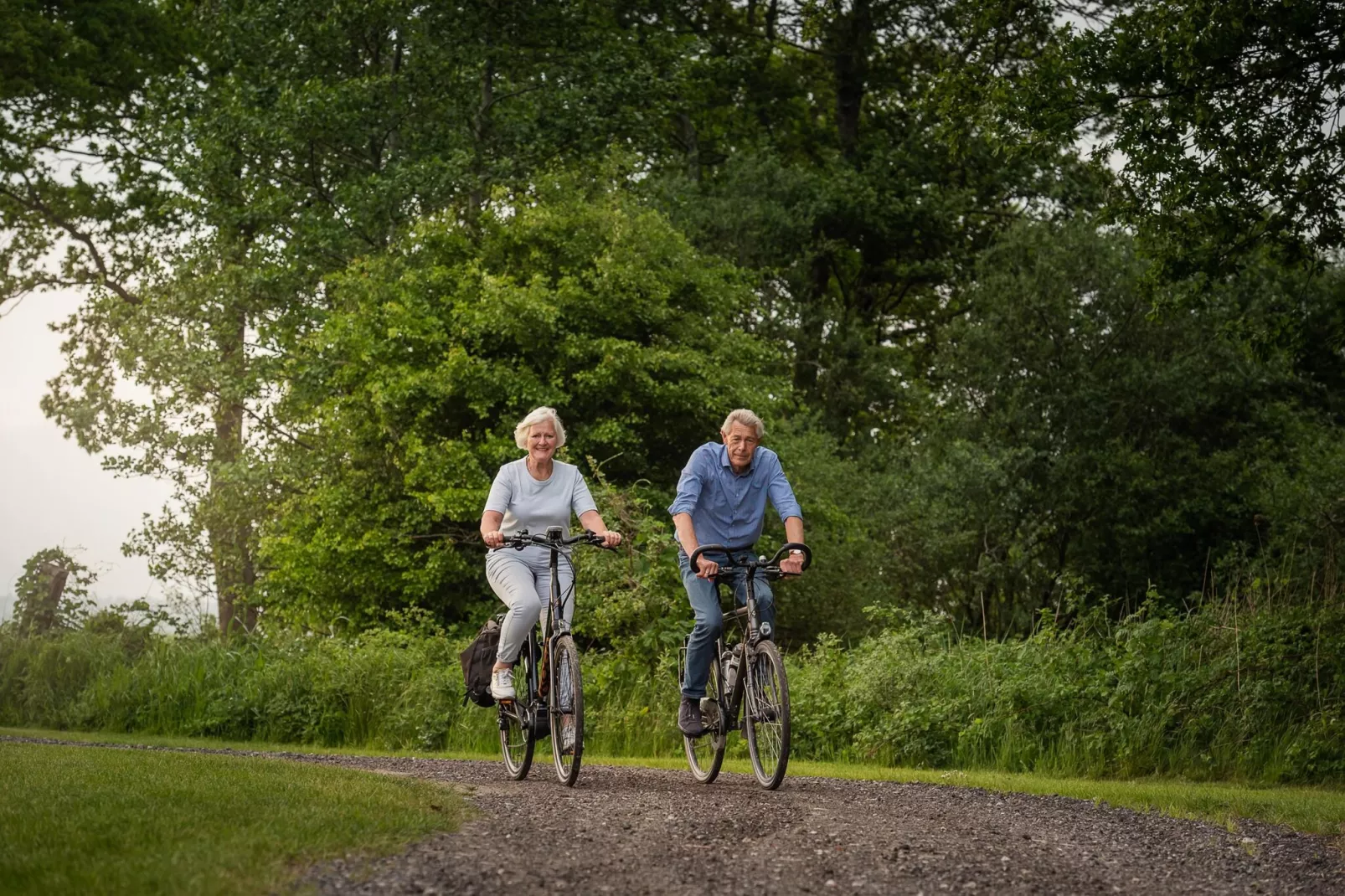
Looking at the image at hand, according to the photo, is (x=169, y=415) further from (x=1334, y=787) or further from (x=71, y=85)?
(x=1334, y=787)

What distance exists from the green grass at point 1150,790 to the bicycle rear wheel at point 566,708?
2.31m

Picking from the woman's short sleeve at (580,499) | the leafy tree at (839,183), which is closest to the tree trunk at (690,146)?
the leafy tree at (839,183)

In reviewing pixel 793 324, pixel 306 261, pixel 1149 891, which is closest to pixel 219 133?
pixel 306 261

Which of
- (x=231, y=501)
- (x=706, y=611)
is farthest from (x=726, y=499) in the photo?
(x=231, y=501)

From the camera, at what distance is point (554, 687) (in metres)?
8.16

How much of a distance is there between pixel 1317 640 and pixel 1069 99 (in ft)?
18.6

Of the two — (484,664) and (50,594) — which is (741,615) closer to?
(484,664)

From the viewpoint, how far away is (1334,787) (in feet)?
34.3

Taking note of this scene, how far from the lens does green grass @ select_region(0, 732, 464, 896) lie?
456cm

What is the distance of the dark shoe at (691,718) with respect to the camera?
8320mm

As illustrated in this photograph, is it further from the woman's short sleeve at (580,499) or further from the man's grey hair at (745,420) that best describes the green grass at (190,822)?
the man's grey hair at (745,420)

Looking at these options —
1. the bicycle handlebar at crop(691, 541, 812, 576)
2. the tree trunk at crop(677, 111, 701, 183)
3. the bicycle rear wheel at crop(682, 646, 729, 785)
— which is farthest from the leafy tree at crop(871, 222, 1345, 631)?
the bicycle handlebar at crop(691, 541, 812, 576)

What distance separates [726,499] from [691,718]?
135 centimetres

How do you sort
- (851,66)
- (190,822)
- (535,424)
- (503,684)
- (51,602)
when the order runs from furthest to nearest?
1. (851,66)
2. (51,602)
3. (503,684)
4. (535,424)
5. (190,822)
